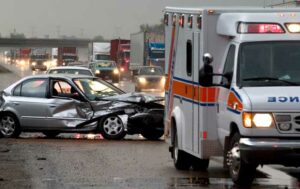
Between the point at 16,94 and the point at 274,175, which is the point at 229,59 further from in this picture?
the point at 16,94

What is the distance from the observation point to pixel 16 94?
18609 mm

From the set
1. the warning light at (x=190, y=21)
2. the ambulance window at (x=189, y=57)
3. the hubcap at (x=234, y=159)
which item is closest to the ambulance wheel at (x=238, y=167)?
the hubcap at (x=234, y=159)

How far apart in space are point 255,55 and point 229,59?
Result: 526 mm

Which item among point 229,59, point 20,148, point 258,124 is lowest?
point 20,148

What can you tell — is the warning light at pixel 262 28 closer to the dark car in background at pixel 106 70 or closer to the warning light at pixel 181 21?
the warning light at pixel 181 21

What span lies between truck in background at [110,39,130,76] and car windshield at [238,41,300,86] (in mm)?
68497

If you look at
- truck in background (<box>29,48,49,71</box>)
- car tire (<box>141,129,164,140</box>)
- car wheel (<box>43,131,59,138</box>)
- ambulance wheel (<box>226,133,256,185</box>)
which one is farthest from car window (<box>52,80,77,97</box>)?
truck in background (<box>29,48,49,71</box>)

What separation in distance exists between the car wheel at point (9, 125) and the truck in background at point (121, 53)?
200ft

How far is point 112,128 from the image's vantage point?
18094mm

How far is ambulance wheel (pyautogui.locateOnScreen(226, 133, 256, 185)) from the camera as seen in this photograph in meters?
10.5

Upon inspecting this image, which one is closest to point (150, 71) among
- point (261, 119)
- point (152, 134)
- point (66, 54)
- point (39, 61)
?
point (152, 134)

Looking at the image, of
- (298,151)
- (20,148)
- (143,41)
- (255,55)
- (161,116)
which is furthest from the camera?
(143,41)

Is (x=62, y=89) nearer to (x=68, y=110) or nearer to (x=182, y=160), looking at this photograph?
(x=68, y=110)

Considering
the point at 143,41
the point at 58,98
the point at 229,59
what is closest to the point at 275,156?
the point at 229,59
